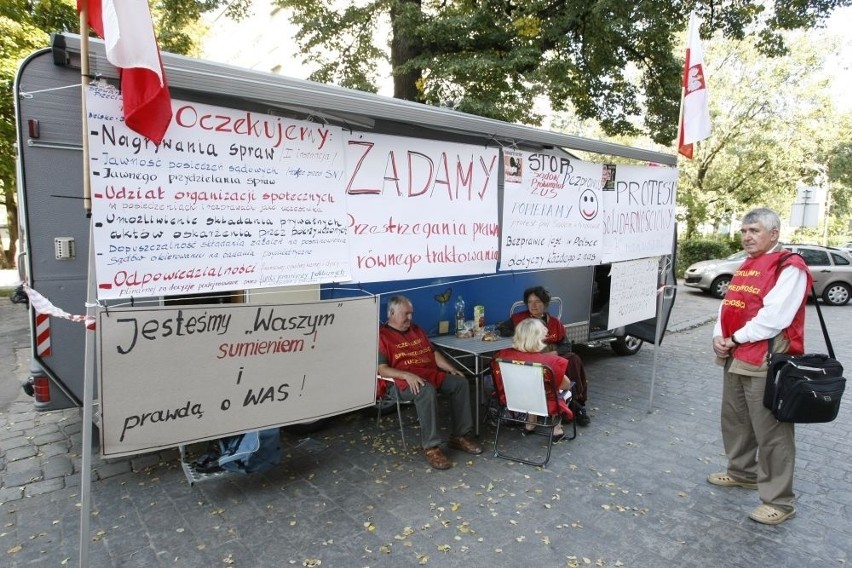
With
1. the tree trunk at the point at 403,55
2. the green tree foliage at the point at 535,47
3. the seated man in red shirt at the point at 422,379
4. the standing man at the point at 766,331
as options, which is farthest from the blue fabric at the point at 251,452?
the tree trunk at the point at 403,55

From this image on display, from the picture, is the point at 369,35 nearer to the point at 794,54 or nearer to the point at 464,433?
the point at 464,433

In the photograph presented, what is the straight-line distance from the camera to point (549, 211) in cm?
445

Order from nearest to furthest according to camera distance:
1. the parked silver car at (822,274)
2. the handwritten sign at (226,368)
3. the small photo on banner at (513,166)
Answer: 1. the handwritten sign at (226,368)
2. the small photo on banner at (513,166)
3. the parked silver car at (822,274)

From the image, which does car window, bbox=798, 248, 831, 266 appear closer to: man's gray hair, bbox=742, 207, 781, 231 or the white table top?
the white table top

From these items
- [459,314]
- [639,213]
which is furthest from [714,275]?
[459,314]

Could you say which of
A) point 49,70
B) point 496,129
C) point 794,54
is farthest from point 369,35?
point 794,54

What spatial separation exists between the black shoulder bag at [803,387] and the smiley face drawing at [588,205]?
6.67 ft

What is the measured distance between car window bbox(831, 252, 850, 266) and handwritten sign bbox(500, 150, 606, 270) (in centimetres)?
1264

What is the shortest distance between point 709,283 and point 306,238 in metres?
13.4

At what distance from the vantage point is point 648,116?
1123cm

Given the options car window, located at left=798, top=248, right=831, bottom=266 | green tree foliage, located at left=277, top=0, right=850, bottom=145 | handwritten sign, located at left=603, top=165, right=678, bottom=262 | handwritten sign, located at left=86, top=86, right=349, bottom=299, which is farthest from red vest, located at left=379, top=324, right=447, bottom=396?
car window, located at left=798, top=248, right=831, bottom=266

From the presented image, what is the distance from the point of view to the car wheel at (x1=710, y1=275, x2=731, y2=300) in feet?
44.3

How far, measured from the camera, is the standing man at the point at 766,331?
10.1 ft

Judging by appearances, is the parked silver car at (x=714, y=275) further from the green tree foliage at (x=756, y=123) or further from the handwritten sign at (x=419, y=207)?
the handwritten sign at (x=419, y=207)
